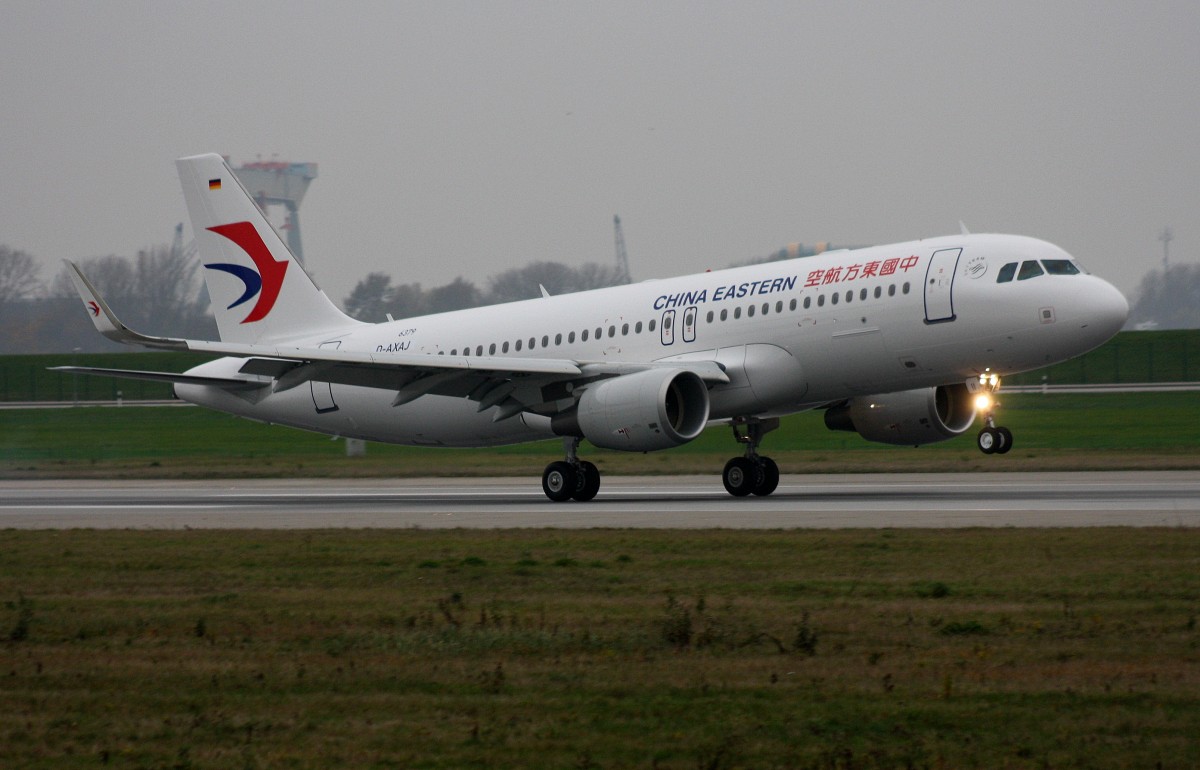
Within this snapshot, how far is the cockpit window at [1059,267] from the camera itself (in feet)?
83.1

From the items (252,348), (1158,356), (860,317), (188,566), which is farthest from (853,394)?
(1158,356)

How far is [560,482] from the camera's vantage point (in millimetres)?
28000

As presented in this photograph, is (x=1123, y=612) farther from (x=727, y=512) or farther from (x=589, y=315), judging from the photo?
(x=589, y=315)

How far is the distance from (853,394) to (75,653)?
60.4ft

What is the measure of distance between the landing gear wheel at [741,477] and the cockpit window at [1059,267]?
679 centimetres

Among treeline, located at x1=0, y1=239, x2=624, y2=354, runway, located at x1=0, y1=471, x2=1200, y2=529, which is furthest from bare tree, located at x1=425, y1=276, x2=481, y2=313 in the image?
runway, located at x1=0, y1=471, x2=1200, y2=529

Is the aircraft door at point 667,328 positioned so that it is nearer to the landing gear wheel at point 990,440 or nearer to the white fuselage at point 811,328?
the white fuselage at point 811,328

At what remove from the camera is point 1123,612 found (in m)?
12.6

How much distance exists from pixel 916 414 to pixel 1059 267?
472 centimetres

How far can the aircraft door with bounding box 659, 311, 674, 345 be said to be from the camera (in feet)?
94.0

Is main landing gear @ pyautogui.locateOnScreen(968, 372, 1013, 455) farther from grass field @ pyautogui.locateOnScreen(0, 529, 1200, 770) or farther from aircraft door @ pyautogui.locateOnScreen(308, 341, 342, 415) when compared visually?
aircraft door @ pyautogui.locateOnScreen(308, 341, 342, 415)

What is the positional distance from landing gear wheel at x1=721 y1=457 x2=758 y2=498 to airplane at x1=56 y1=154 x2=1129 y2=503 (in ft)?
0.12

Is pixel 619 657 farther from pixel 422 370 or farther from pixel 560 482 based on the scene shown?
pixel 422 370

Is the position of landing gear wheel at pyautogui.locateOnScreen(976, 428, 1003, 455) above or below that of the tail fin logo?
below
